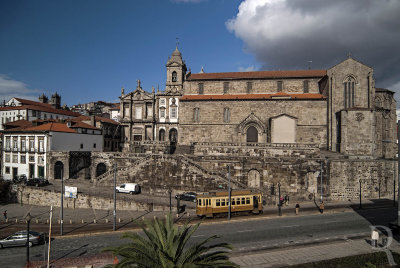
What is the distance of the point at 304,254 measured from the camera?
56.5 feet

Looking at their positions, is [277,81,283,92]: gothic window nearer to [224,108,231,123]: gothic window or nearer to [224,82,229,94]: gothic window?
[224,82,229,94]: gothic window

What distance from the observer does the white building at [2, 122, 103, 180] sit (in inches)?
1714

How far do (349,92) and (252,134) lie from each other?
1768cm

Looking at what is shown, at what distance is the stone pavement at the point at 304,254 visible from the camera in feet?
52.2

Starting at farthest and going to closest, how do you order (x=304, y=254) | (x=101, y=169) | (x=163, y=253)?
(x=101, y=169)
(x=304, y=254)
(x=163, y=253)

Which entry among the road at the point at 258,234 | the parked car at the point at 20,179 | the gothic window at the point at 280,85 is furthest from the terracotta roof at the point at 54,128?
the gothic window at the point at 280,85

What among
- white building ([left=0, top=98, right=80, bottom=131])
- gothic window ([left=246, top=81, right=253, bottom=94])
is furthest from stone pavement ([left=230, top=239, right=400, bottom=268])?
white building ([left=0, top=98, right=80, bottom=131])

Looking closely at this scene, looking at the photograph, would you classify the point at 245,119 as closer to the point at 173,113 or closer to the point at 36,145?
the point at 173,113

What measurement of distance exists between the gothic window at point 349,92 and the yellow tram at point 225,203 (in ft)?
90.4

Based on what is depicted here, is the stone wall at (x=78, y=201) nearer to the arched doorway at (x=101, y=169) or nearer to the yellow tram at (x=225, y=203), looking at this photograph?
the yellow tram at (x=225, y=203)

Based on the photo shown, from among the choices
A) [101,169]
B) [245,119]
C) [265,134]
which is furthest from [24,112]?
[265,134]

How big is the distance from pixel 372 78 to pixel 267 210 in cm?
3089

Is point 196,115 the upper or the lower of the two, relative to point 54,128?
upper

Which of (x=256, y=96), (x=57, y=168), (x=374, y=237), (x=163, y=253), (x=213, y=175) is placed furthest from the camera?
(x=256, y=96)
